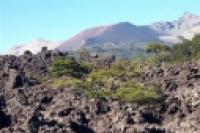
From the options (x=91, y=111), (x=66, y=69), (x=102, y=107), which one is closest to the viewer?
(x=91, y=111)

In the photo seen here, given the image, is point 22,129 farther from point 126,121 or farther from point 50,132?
point 126,121

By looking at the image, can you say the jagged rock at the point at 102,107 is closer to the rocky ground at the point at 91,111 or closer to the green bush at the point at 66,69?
the rocky ground at the point at 91,111

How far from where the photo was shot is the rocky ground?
42.2m

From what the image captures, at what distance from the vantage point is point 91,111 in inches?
1871

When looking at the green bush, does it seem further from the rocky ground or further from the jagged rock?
the jagged rock

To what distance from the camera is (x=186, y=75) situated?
64.0 m

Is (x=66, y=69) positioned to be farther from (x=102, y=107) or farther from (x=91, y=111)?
(x=91, y=111)

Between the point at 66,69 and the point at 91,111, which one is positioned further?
the point at 66,69

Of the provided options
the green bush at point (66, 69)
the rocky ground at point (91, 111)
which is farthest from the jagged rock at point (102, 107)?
the green bush at point (66, 69)

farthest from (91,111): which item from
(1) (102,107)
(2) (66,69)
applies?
(2) (66,69)

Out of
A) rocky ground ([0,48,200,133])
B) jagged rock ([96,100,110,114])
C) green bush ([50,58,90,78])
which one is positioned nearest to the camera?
rocky ground ([0,48,200,133])

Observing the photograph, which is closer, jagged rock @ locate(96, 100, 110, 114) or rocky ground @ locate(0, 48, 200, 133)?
rocky ground @ locate(0, 48, 200, 133)

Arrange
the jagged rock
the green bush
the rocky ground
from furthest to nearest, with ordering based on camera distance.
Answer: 1. the green bush
2. the jagged rock
3. the rocky ground

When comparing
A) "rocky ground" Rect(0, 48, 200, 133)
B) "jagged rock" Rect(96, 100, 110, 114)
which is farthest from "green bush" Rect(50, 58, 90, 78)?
"jagged rock" Rect(96, 100, 110, 114)
